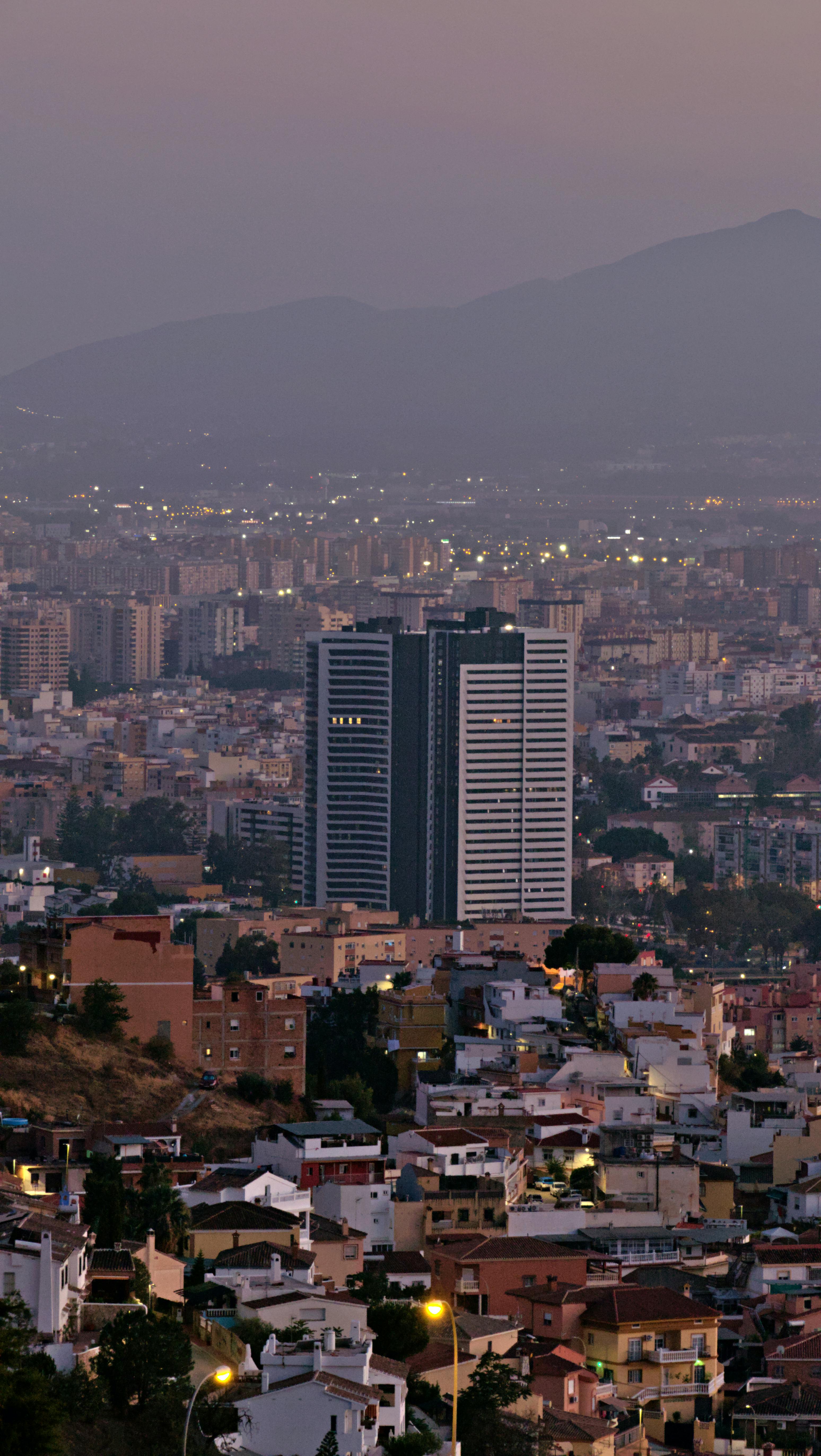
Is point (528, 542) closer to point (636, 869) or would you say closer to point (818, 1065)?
point (636, 869)

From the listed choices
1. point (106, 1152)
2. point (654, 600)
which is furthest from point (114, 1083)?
point (654, 600)

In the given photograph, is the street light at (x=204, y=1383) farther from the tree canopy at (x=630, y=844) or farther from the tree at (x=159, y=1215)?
the tree canopy at (x=630, y=844)

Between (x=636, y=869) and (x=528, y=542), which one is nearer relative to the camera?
(x=636, y=869)

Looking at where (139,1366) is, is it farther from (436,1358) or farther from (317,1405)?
(436,1358)

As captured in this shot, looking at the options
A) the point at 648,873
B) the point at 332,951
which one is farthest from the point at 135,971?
the point at 648,873

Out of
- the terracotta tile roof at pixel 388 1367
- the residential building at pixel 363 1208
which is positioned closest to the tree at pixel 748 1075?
the residential building at pixel 363 1208

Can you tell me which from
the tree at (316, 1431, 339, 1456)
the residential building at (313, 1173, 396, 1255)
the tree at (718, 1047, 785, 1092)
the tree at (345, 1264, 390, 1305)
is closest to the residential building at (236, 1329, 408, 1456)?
the tree at (316, 1431, 339, 1456)

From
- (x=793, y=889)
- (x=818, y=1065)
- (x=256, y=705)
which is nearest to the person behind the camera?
(x=818, y=1065)
